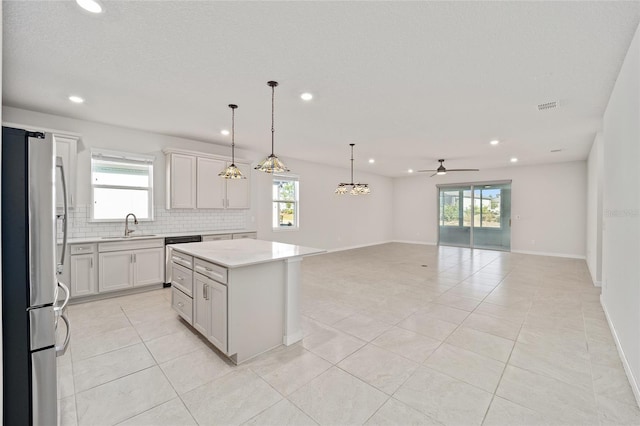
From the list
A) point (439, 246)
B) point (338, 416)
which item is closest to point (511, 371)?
point (338, 416)

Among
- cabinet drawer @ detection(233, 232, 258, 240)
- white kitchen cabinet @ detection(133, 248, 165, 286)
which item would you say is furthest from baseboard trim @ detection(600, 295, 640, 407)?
white kitchen cabinet @ detection(133, 248, 165, 286)

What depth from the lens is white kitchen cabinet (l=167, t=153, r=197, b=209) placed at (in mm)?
4961

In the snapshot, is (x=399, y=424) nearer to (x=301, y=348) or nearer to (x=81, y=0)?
(x=301, y=348)

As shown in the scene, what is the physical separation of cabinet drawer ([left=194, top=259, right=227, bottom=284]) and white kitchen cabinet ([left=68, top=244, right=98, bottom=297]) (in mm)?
2203

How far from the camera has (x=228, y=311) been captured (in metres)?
2.43

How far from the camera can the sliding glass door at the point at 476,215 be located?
879 centimetres

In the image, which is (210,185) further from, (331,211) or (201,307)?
(331,211)

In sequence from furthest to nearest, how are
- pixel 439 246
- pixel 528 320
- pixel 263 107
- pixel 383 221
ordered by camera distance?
pixel 383 221, pixel 439 246, pixel 263 107, pixel 528 320

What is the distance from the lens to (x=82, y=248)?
155 inches

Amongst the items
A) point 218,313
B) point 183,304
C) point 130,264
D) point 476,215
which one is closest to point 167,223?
point 130,264

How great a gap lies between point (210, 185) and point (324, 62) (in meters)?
3.64

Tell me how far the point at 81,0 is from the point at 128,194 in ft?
11.6

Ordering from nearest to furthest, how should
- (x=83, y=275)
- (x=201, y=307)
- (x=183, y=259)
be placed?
1. (x=201, y=307)
2. (x=183, y=259)
3. (x=83, y=275)

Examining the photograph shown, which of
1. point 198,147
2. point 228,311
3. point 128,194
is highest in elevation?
point 198,147
